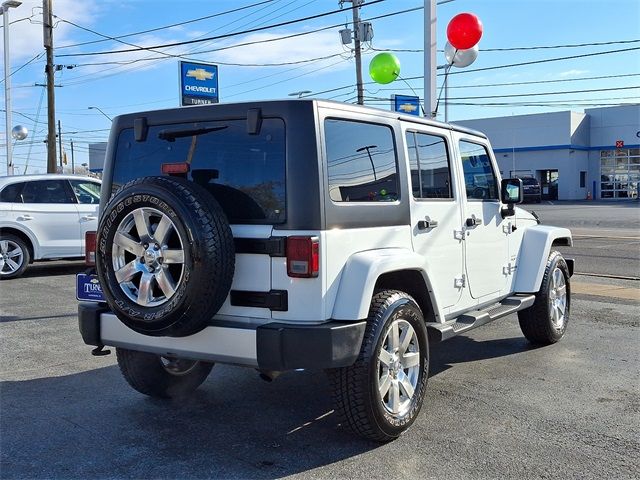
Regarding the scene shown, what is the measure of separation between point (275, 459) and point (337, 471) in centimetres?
40

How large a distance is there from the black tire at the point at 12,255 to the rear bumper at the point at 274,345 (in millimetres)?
7968

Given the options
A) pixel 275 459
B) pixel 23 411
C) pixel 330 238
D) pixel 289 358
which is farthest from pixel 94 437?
pixel 330 238

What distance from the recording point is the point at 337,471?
362 centimetres

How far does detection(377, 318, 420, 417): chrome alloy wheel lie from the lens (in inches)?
158

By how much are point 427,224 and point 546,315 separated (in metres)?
2.25

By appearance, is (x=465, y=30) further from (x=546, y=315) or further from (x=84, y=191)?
(x=84, y=191)

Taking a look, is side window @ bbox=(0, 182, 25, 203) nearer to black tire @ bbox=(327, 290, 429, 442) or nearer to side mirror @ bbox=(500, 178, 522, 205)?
side mirror @ bbox=(500, 178, 522, 205)

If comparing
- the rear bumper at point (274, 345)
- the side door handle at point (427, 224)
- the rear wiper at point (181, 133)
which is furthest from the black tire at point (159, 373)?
the side door handle at point (427, 224)

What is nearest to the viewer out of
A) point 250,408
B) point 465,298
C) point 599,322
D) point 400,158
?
point 400,158

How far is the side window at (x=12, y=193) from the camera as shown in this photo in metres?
10.8

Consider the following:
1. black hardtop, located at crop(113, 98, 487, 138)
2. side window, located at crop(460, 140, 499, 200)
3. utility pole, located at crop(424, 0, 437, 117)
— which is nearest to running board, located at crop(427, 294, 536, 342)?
side window, located at crop(460, 140, 499, 200)

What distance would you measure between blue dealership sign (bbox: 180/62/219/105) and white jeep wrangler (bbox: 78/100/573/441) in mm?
5508

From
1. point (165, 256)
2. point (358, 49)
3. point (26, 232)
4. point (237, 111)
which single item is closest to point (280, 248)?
point (165, 256)

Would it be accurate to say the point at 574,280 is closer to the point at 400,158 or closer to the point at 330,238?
the point at 400,158
